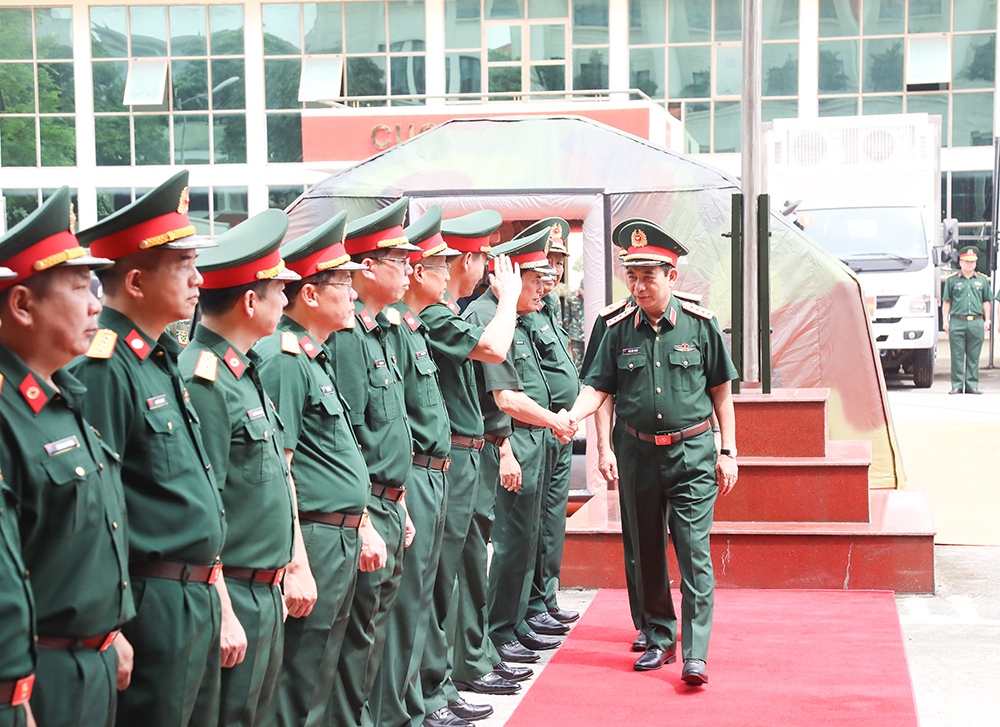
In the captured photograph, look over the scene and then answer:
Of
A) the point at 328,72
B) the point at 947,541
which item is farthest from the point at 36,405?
the point at 328,72

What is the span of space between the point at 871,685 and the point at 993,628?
126 centimetres

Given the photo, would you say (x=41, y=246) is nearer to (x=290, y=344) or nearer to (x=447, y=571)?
(x=290, y=344)

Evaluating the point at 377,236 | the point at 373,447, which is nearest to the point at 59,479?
the point at 373,447

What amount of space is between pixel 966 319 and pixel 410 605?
14.1 metres

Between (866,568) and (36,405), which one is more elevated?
(36,405)

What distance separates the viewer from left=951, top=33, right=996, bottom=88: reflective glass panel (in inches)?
1139

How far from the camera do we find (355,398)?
3723 mm

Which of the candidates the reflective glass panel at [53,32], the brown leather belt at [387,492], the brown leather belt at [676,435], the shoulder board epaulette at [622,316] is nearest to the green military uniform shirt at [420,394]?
the brown leather belt at [387,492]

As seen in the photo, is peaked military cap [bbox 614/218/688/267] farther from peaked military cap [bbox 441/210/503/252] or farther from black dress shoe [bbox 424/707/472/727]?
black dress shoe [bbox 424/707/472/727]

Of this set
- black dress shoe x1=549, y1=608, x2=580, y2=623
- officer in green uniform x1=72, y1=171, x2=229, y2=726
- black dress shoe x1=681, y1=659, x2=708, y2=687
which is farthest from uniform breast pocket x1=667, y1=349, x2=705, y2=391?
officer in green uniform x1=72, y1=171, x2=229, y2=726

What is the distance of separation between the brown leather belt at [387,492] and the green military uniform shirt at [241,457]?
2.45 ft

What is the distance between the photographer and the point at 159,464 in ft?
8.39

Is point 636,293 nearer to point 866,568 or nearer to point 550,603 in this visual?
point 550,603

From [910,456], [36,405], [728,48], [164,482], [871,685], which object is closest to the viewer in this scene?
[36,405]
